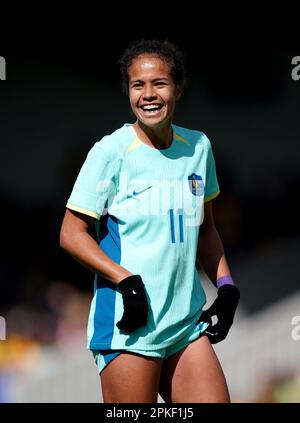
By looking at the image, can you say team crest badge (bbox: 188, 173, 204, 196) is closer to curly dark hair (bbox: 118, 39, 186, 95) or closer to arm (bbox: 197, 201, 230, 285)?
arm (bbox: 197, 201, 230, 285)

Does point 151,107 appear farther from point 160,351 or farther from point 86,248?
point 160,351

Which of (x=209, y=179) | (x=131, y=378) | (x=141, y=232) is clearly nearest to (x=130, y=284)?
(x=141, y=232)

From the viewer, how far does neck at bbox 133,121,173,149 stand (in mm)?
2867

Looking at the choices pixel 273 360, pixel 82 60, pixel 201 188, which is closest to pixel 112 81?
pixel 82 60

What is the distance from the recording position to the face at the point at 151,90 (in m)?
2.82

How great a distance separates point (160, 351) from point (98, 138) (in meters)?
3.31

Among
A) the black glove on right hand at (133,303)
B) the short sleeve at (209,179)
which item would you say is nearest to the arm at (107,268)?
the black glove on right hand at (133,303)

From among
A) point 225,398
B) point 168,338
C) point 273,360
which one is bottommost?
point 273,360

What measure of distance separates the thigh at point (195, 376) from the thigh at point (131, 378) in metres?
0.11

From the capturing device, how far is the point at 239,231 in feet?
19.8

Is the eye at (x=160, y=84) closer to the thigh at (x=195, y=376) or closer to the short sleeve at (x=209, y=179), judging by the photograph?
the short sleeve at (x=209, y=179)

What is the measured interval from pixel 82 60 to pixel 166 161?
126 inches
